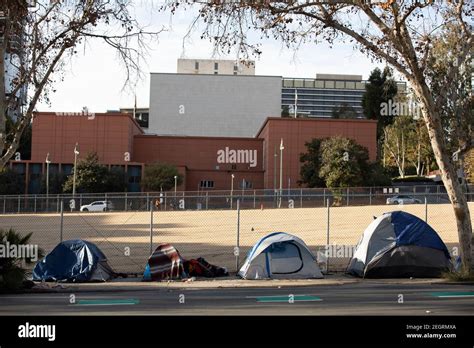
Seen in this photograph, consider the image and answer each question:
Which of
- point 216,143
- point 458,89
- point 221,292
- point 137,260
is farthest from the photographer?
point 216,143

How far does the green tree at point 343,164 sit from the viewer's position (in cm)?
5981

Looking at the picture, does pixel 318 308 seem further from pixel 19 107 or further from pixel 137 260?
pixel 137 260

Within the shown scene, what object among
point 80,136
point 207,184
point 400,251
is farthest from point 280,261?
point 80,136

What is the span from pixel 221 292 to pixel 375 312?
4930mm

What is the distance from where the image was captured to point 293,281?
16.8 m

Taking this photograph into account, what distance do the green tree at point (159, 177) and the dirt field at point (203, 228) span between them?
26145 millimetres

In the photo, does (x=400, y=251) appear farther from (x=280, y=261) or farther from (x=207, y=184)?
(x=207, y=184)

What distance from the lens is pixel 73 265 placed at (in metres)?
17.3

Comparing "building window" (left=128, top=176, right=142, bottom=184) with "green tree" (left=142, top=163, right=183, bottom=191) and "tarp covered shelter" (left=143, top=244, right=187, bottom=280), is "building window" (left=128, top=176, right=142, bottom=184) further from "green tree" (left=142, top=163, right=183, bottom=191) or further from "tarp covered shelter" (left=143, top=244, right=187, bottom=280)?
"tarp covered shelter" (left=143, top=244, right=187, bottom=280)

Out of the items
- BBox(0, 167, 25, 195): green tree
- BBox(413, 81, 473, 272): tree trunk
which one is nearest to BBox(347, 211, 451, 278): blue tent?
BBox(413, 81, 473, 272): tree trunk

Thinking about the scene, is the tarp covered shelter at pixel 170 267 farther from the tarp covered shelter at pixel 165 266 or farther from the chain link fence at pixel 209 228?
the chain link fence at pixel 209 228

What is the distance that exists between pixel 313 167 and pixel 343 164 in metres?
6.28

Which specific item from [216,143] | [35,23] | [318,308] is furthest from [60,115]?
[318,308]

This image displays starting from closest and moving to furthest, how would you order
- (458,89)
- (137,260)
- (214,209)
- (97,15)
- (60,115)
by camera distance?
(97,15) < (458,89) < (137,260) < (214,209) < (60,115)
